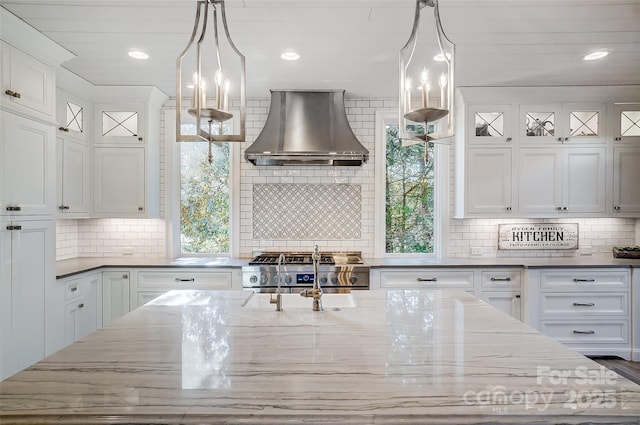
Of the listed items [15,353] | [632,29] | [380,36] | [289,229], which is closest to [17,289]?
[15,353]

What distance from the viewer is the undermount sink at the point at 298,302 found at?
195 cm

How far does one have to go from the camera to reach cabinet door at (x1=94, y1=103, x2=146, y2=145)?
372cm

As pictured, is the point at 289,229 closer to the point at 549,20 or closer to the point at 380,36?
the point at 380,36

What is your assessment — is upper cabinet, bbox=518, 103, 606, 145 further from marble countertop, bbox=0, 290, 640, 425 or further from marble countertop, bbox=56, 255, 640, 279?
marble countertop, bbox=0, 290, 640, 425

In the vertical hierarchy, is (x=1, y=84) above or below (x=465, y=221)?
above

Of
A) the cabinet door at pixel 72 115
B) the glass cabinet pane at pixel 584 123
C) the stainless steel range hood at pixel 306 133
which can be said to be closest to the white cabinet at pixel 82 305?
the cabinet door at pixel 72 115

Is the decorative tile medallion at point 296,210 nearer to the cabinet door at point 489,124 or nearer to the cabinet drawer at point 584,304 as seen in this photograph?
the cabinet door at point 489,124

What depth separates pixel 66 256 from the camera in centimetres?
381

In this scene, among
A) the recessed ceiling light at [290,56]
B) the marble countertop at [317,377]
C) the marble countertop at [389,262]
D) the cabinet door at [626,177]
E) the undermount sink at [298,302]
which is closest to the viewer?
the marble countertop at [317,377]

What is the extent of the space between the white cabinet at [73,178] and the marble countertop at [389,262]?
0.53 meters

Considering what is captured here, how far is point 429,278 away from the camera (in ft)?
11.3

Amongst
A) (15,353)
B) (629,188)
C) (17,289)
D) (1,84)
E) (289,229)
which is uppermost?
(1,84)

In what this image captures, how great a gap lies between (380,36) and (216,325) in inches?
88.2

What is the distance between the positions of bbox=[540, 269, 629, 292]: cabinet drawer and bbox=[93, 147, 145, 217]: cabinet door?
4121 mm
